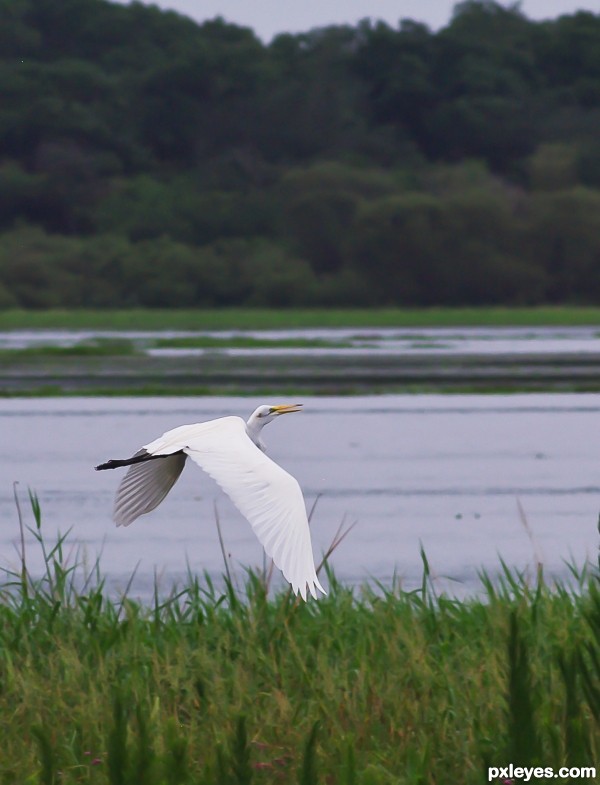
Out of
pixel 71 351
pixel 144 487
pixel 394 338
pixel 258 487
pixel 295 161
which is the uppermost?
pixel 295 161

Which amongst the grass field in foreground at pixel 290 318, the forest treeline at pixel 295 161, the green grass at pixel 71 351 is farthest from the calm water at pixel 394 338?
the forest treeline at pixel 295 161

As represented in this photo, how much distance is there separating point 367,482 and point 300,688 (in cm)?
795

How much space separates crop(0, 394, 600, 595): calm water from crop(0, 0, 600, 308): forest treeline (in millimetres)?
38214

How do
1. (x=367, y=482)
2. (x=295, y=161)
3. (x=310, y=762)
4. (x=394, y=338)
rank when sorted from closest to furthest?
1. (x=310, y=762)
2. (x=367, y=482)
3. (x=394, y=338)
4. (x=295, y=161)

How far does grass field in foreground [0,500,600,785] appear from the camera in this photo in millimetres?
4078

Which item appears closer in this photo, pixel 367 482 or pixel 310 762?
pixel 310 762

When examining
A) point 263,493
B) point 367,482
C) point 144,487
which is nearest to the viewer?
point 263,493

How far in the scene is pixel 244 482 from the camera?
5039 mm

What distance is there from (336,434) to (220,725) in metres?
12.5

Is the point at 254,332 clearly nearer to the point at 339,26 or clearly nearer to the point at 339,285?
the point at 339,285

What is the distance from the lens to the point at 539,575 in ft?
20.8

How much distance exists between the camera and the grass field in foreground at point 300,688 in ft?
13.4

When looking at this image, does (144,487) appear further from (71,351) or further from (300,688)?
(71,351)

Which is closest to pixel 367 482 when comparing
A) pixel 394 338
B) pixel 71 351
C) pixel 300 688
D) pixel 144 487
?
pixel 144 487
